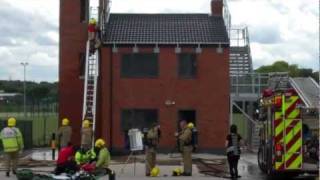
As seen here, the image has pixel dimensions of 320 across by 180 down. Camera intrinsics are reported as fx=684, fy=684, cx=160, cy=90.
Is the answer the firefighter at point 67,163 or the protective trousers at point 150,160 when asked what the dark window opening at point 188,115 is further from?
the firefighter at point 67,163

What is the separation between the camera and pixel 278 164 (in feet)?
57.8

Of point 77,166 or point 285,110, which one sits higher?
point 285,110

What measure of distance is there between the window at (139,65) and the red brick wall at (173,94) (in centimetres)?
24

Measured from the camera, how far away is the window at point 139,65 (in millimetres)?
33188

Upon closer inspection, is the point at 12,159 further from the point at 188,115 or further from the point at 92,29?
the point at 188,115

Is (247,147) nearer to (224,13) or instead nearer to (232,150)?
(224,13)

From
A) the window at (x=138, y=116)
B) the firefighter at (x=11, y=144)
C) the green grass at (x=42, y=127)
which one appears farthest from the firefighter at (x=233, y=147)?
the green grass at (x=42, y=127)

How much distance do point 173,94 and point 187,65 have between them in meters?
1.58

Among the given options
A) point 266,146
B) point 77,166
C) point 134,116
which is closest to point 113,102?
point 134,116

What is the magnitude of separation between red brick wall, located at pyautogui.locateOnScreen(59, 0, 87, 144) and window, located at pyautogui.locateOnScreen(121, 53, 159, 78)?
8.25 ft

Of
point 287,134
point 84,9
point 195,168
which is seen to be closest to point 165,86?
point 84,9

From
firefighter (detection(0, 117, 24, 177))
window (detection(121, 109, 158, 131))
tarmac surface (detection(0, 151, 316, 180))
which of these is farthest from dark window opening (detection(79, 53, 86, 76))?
firefighter (detection(0, 117, 24, 177))

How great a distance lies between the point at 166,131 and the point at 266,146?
13.8 metres

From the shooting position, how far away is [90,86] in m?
32.7
